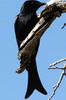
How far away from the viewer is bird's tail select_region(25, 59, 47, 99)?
3.49 m

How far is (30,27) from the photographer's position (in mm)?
3793

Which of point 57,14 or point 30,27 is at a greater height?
point 57,14

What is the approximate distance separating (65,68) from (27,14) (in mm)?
1573

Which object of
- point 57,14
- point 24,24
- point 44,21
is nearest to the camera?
point 57,14

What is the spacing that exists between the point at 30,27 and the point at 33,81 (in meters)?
0.62

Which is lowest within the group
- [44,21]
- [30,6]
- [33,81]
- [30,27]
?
[33,81]

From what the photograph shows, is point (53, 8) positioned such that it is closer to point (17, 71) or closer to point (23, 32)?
point (17, 71)

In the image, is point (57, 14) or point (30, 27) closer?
point (57, 14)

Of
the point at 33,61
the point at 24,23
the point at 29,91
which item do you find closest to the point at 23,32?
the point at 24,23

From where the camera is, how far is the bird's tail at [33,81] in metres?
3.49

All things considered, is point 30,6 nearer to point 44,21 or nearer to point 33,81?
point 33,81

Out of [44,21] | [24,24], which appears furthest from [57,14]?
[24,24]

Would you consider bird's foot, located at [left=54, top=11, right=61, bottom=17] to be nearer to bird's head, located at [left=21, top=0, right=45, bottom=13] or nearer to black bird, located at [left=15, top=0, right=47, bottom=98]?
black bird, located at [left=15, top=0, right=47, bottom=98]

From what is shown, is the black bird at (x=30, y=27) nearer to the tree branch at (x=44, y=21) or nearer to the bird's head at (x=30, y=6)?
the bird's head at (x=30, y=6)
